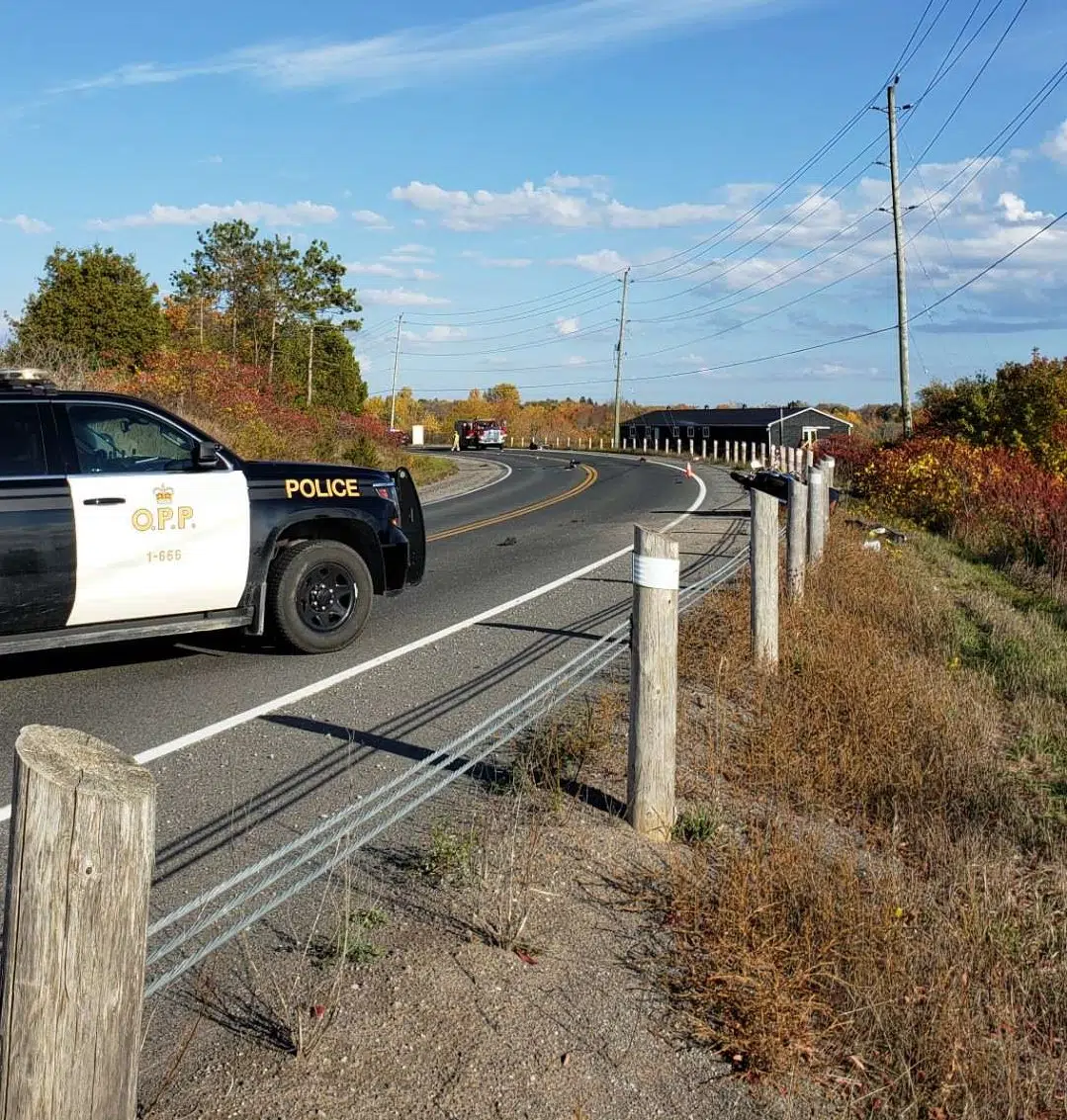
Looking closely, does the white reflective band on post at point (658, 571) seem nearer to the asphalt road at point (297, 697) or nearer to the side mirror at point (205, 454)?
the asphalt road at point (297, 697)

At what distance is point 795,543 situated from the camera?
33.8 feet

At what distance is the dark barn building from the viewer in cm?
8975

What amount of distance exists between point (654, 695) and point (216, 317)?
44135 millimetres

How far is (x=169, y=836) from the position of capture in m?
4.97

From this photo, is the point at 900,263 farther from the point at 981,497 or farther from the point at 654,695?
the point at 654,695

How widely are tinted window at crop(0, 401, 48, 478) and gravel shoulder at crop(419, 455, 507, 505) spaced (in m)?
18.6

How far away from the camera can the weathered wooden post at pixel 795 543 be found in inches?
400

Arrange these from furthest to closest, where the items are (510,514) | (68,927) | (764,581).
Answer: (510,514) → (764,581) → (68,927)

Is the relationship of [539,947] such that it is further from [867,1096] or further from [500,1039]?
[867,1096]

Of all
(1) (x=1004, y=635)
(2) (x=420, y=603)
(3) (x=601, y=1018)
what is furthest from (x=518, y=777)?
(1) (x=1004, y=635)

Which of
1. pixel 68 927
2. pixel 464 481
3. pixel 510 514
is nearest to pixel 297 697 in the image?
pixel 68 927

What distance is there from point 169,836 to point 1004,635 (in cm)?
906

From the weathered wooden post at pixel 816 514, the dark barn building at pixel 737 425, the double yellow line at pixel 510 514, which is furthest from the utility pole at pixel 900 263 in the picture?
the dark barn building at pixel 737 425

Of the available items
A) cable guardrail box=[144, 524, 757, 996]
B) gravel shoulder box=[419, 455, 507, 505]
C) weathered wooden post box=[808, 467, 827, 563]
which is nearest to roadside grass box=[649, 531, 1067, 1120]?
cable guardrail box=[144, 524, 757, 996]
